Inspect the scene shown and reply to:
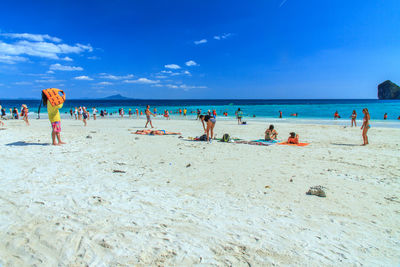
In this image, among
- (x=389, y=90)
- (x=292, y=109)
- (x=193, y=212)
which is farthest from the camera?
(x=389, y=90)

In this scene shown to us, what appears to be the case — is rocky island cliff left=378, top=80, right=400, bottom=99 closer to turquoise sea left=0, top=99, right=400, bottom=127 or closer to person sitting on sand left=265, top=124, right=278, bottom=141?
turquoise sea left=0, top=99, right=400, bottom=127

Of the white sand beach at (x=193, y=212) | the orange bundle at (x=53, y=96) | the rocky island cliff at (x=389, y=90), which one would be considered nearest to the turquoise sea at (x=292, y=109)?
the white sand beach at (x=193, y=212)

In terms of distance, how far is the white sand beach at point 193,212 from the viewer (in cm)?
271

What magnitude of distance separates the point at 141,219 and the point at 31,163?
4.88 m

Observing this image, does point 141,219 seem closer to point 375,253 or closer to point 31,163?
point 375,253

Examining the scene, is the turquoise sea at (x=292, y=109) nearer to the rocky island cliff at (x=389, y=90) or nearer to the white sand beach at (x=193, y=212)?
the white sand beach at (x=193, y=212)

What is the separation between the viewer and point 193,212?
380cm

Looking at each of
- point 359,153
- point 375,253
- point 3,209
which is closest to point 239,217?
point 375,253

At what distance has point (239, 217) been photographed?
12.1ft

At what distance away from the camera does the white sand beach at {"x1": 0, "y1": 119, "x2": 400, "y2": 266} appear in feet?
8.89

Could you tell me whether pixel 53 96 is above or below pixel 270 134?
above

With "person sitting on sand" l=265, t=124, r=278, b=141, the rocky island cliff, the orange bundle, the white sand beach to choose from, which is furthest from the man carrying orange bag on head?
the rocky island cliff

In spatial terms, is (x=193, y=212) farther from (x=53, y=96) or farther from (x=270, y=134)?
(x=270, y=134)

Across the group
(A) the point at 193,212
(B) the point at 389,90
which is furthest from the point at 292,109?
(B) the point at 389,90
